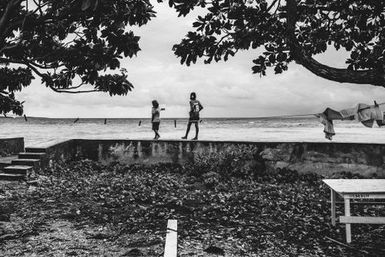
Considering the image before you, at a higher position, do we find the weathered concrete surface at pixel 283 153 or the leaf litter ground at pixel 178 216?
the weathered concrete surface at pixel 283 153

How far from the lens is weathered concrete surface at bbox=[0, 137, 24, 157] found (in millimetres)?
11734

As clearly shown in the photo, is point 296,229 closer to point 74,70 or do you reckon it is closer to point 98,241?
point 98,241

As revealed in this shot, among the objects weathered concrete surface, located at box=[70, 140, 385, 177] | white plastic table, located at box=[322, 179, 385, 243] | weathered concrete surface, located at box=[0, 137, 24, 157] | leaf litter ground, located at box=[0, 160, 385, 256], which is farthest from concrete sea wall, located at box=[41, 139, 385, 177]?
white plastic table, located at box=[322, 179, 385, 243]

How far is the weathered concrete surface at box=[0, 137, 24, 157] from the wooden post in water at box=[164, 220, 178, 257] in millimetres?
8737

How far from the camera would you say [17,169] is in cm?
934

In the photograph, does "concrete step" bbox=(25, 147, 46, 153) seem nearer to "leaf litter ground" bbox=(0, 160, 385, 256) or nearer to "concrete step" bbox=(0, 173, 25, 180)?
"leaf litter ground" bbox=(0, 160, 385, 256)

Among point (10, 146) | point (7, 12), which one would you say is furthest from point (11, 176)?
point (7, 12)

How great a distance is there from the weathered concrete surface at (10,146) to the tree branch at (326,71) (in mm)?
10984

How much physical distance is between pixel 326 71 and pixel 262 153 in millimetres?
6565

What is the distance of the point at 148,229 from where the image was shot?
217 inches

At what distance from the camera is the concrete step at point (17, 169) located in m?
9.26

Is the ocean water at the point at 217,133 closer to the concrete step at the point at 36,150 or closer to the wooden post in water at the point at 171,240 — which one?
the concrete step at the point at 36,150

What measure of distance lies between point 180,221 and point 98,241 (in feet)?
5.00

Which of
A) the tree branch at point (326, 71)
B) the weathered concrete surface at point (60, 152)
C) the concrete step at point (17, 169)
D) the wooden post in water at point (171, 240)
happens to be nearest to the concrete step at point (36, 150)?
the weathered concrete surface at point (60, 152)
